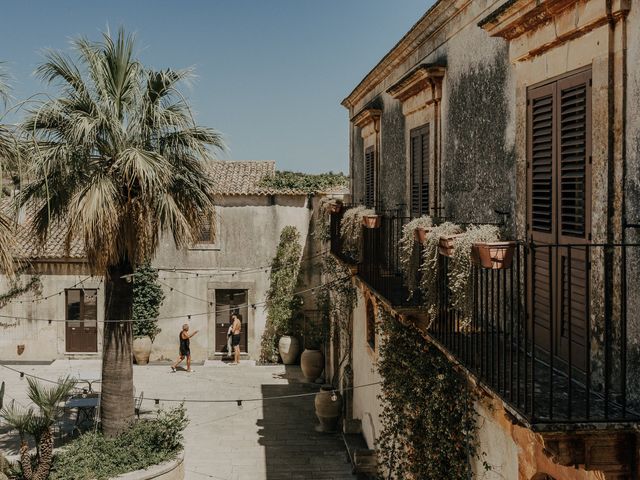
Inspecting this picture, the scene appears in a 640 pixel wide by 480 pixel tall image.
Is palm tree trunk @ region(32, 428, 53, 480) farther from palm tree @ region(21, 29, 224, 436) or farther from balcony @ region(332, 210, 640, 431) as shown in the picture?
balcony @ region(332, 210, 640, 431)

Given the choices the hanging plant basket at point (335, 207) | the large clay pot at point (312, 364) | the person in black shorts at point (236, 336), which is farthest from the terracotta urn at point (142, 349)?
the hanging plant basket at point (335, 207)

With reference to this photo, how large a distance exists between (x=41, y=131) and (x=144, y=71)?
207 centimetres

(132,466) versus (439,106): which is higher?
(439,106)

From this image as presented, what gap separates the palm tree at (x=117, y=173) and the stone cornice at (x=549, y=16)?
7.19 meters

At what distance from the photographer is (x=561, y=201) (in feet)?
17.9

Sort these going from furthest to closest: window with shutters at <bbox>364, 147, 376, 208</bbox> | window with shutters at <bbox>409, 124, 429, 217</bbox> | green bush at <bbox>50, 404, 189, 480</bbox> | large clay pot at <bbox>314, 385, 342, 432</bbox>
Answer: large clay pot at <bbox>314, 385, 342, 432</bbox>
window with shutters at <bbox>364, 147, 376, 208</bbox>
green bush at <bbox>50, 404, 189, 480</bbox>
window with shutters at <bbox>409, 124, 429, 217</bbox>

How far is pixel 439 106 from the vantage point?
9.31 meters

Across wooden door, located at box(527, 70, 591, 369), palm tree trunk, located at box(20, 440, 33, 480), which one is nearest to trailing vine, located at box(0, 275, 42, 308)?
palm tree trunk, located at box(20, 440, 33, 480)

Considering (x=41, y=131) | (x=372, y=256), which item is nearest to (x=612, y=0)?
(x=372, y=256)

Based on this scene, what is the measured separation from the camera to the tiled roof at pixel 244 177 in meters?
24.2

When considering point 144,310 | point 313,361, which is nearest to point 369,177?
point 313,361

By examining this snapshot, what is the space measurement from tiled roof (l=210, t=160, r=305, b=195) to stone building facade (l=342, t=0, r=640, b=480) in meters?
14.9

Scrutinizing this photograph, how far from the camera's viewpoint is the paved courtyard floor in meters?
14.7

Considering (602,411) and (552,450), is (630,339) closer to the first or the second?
(602,411)
